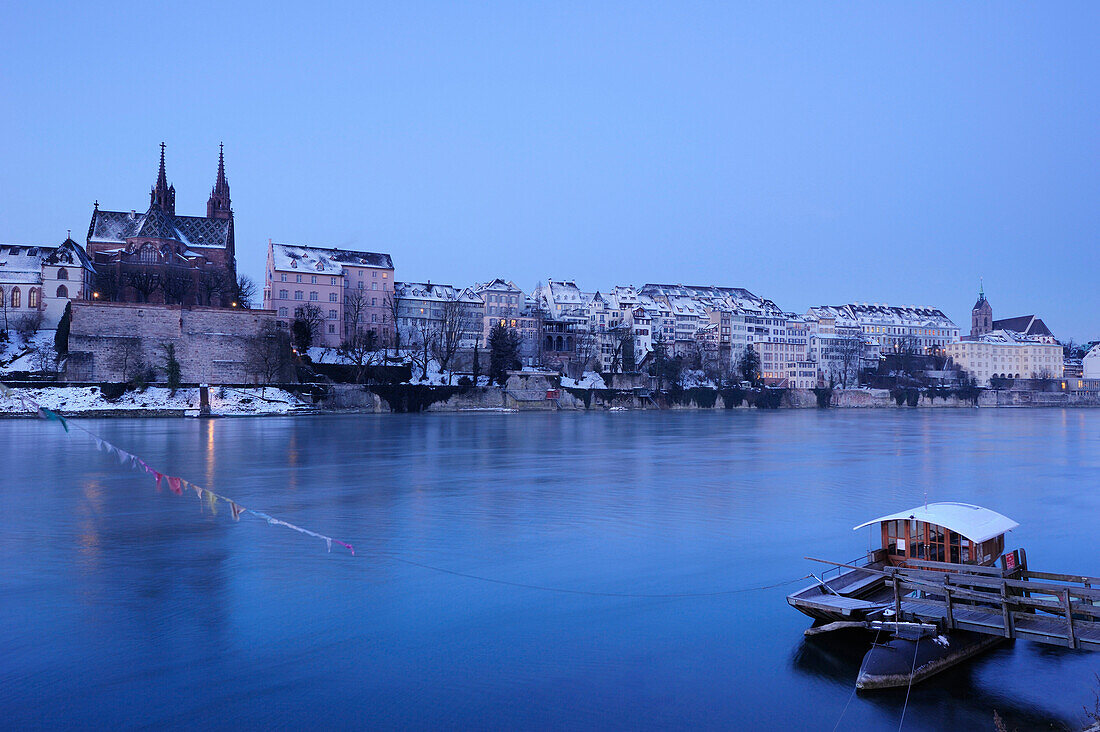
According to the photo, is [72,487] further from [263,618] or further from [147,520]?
[263,618]

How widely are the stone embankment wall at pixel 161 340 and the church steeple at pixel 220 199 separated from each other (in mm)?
18060

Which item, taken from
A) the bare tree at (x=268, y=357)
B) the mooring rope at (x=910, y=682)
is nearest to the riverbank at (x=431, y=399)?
the bare tree at (x=268, y=357)

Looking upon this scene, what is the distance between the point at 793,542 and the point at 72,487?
654 inches

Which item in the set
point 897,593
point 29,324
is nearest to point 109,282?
point 29,324

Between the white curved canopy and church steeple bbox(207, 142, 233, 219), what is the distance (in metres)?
65.4

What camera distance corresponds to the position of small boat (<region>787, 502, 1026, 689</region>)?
780 centimetres

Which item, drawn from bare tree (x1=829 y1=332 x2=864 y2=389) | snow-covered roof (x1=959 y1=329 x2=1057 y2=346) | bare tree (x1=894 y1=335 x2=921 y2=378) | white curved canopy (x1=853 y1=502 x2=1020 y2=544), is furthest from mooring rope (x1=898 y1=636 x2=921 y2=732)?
snow-covered roof (x1=959 y1=329 x2=1057 y2=346)

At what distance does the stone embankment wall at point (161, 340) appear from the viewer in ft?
157

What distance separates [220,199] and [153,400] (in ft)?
87.3

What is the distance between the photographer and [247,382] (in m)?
51.4

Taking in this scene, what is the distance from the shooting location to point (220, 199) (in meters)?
68.0

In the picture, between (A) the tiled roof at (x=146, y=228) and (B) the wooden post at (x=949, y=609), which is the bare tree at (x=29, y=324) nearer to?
(A) the tiled roof at (x=146, y=228)

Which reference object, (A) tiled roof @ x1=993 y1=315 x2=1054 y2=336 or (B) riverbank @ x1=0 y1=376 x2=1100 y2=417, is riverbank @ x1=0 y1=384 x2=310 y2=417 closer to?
(B) riverbank @ x1=0 y1=376 x2=1100 y2=417

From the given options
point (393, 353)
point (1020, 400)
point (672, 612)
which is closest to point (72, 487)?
point (672, 612)
